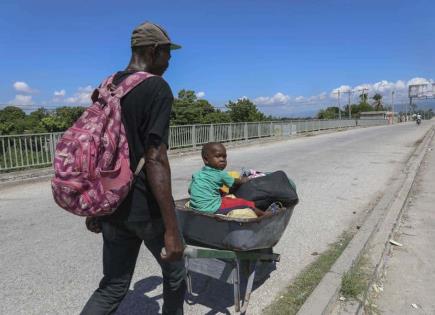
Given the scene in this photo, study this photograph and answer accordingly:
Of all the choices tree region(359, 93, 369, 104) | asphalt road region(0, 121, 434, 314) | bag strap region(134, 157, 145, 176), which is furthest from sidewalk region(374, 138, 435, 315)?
tree region(359, 93, 369, 104)

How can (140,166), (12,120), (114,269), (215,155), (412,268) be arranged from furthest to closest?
(12,120)
(412,268)
(215,155)
(114,269)
(140,166)

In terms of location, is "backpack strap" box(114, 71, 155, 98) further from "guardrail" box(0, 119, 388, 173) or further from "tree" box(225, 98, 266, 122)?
"tree" box(225, 98, 266, 122)

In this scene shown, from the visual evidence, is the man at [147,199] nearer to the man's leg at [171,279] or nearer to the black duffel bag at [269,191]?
the man's leg at [171,279]

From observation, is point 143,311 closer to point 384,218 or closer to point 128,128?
point 128,128

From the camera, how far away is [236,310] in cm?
331

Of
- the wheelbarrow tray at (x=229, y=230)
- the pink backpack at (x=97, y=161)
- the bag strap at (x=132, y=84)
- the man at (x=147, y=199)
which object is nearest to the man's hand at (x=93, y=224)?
the man at (x=147, y=199)

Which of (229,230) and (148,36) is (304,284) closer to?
(229,230)

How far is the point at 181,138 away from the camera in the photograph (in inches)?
715

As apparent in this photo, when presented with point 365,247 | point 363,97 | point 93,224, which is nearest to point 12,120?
point 365,247

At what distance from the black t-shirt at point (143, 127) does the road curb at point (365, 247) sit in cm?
167

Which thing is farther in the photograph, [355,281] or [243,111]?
[243,111]

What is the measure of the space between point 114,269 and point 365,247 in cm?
329

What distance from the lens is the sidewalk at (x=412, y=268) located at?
3684mm

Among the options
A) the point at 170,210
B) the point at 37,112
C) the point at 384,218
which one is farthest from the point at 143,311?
the point at 37,112
